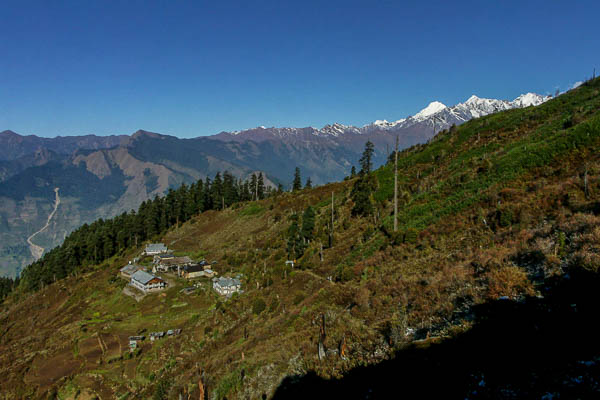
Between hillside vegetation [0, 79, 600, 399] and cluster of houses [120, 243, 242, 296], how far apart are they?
7.37ft

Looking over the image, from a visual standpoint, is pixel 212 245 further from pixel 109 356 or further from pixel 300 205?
pixel 109 356

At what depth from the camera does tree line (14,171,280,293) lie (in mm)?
90312

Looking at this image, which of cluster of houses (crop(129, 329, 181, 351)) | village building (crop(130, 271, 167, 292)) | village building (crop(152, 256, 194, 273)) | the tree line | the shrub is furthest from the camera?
the tree line

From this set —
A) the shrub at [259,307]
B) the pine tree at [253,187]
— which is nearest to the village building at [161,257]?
the shrub at [259,307]

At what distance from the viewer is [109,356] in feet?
125

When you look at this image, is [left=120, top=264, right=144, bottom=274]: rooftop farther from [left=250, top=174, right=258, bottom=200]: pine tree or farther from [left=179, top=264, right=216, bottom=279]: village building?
[left=250, top=174, right=258, bottom=200]: pine tree

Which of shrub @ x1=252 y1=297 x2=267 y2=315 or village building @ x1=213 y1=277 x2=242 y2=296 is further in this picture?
village building @ x1=213 y1=277 x2=242 y2=296

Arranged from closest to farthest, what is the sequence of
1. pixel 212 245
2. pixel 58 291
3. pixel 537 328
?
pixel 537 328 < pixel 58 291 < pixel 212 245

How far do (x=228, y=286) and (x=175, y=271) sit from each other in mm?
22304

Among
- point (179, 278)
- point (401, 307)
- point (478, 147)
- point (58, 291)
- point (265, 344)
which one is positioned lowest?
point (58, 291)

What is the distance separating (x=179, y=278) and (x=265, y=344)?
48.4m

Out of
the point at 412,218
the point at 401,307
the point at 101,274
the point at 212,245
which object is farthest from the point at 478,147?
the point at 101,274

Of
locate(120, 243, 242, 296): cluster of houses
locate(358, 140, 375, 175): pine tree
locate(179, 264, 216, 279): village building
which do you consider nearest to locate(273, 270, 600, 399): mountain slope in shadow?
locate(120, 243, 242, 296): cluster of houses

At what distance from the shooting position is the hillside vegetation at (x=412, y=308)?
852 cm
